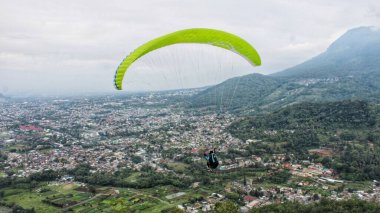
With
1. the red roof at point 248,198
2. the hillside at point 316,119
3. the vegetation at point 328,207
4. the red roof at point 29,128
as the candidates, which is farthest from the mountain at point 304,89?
the vegetation at point 328,207

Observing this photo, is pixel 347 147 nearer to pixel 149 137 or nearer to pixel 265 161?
pixel 265 161

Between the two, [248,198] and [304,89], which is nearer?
[248,198]

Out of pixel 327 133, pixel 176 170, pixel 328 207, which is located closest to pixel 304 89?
pixel 327 133

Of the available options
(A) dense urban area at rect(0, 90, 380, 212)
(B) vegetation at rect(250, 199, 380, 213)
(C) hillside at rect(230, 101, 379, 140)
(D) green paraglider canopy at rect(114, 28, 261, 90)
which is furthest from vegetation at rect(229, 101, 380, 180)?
(D) green paraglider canopy at rect(114, 28, 261, 90)

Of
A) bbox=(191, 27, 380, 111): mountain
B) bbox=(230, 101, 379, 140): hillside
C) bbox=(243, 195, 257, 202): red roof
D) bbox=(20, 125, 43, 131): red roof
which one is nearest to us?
bbox=(243, 195, 257, 202): red roof

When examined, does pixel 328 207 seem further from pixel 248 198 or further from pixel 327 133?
pixel 327 133

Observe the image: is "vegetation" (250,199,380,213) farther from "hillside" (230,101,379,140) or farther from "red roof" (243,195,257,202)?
"hillside" (230,101,379,140)

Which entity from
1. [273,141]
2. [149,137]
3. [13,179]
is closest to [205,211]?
[13,179]
